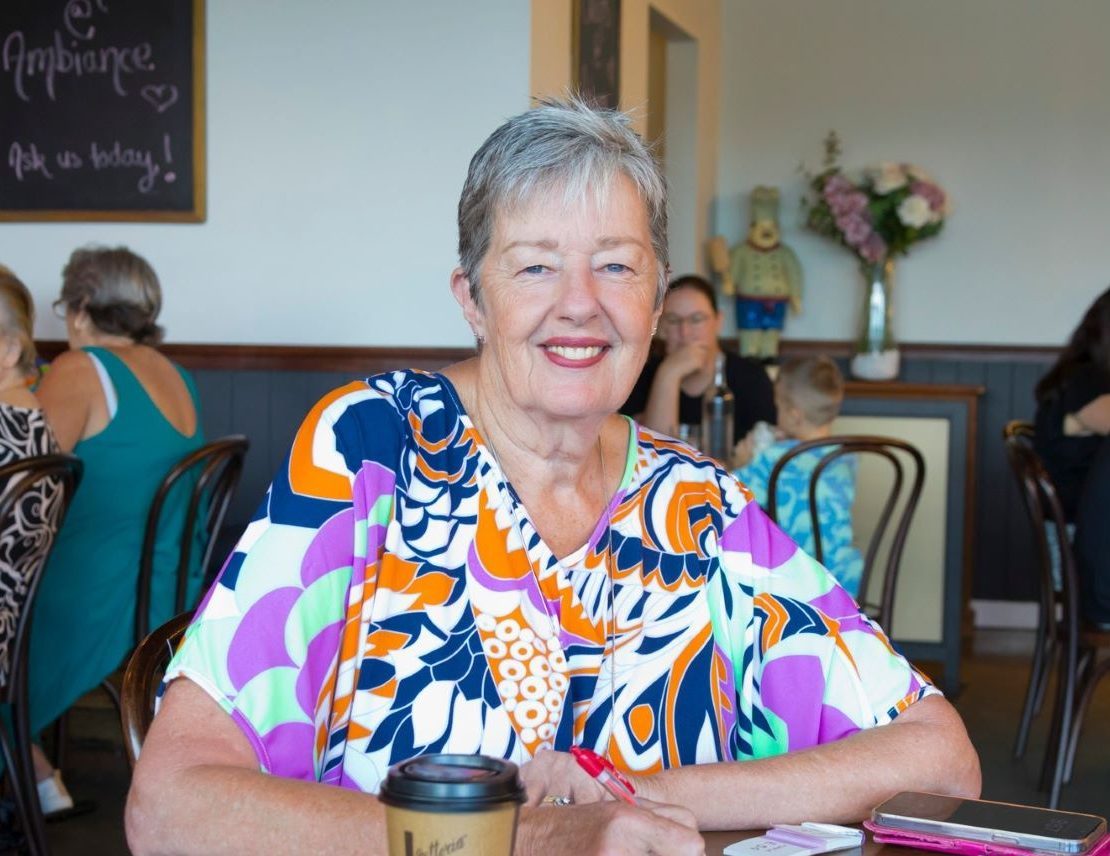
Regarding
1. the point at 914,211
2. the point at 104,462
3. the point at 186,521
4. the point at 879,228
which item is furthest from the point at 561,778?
the point at 879,228

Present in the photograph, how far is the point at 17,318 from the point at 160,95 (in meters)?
1.29

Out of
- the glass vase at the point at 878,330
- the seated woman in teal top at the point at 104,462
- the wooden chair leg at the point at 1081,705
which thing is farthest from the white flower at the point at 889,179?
the seated woman in teal top at the point at 104,462

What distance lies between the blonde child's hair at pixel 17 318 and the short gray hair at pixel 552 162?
193 cm

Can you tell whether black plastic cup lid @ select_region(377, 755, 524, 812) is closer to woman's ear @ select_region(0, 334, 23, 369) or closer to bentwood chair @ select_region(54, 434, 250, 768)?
bentwood chair @ select_region(54, 434, 250, 768)

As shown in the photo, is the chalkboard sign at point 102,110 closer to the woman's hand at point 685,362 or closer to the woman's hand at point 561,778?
the woman's hand at point 685,362

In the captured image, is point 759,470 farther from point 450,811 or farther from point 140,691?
point 450,811

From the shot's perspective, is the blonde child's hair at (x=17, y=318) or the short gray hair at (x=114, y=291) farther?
the short gray hair at (x=114, y=291)

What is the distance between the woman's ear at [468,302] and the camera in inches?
59.1

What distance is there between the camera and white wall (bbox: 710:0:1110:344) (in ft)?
18.9

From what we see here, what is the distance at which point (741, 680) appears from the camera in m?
1.48

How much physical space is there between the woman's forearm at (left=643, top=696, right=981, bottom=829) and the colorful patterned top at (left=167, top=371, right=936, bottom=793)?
0.16 ft

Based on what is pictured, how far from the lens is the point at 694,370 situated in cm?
395

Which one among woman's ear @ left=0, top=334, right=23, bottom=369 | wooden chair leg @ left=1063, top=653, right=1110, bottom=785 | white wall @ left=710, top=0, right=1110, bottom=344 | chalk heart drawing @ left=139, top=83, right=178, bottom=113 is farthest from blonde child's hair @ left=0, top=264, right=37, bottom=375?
white wall @ left=710, top=0, right=1110, bottom=344

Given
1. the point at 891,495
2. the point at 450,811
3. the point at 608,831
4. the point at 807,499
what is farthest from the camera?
the point at 891,495
